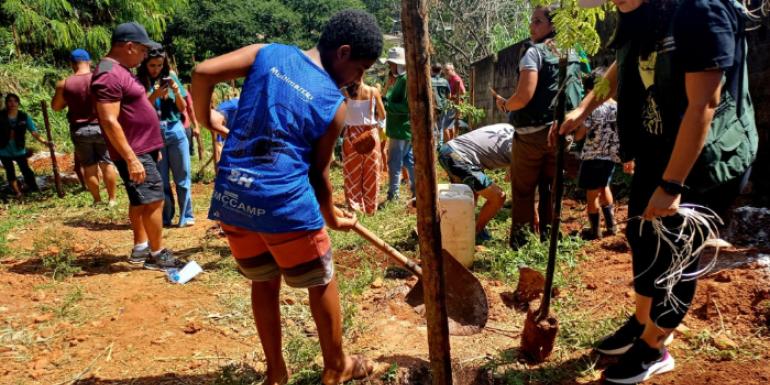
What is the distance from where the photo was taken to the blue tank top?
1888 millimetres

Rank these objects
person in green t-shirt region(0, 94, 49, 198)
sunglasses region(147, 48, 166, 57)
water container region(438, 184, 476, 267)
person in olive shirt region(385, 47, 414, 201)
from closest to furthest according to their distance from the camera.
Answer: water container region(438, 184, 476, 267) → sunglasses region(147, 48, 166, 57) → person in olive shirt region(385, 47, 414, 201) → person in green t-shirt region(0, 94, 49, 198)

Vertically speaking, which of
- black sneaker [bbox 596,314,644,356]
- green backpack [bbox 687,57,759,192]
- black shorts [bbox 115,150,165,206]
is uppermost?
green backpack [bbox 687,57,759,192]

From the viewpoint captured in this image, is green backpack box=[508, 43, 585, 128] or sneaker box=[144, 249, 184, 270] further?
sneaker box=[144, 249, 184, 270]

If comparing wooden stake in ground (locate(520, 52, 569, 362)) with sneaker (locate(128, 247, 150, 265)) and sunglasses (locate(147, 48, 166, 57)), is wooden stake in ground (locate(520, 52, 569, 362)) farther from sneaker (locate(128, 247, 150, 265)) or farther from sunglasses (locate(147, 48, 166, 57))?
sunglasses (locate(147, 48, 166, 57))

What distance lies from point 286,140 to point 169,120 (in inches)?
147

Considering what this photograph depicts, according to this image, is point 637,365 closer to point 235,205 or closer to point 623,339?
point 623,339

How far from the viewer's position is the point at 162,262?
406cm

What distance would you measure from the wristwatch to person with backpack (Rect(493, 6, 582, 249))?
1.66m

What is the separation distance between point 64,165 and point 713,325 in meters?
11.3

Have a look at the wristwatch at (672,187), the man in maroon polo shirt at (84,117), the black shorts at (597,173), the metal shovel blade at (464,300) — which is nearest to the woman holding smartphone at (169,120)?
the man in maroon polo shirt at (84,117)

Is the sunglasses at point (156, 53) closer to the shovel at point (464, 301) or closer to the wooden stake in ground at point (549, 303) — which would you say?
the shovel at point (464, 301)

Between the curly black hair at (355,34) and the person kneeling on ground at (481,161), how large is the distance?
2.48 metres

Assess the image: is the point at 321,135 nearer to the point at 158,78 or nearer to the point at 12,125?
the point at 158,78

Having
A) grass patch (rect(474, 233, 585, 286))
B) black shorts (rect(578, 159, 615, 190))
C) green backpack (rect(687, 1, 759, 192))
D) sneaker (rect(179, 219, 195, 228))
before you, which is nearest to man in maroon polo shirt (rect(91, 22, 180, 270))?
sneaker (rect(179, 219, 195, 228))
